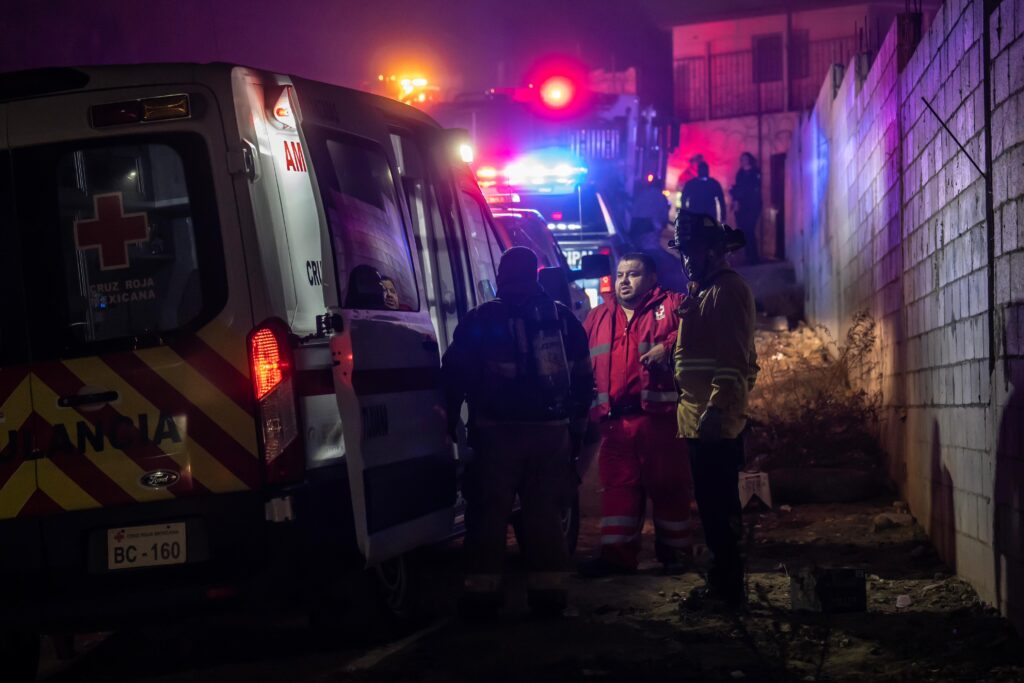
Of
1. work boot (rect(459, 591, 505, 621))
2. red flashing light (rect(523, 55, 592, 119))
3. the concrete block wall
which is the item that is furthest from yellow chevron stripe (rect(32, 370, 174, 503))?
red flashing light (rect(523, 55, 592, 119))

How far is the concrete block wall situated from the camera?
5.25m

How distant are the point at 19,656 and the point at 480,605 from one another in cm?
205

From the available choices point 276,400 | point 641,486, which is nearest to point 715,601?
point 641,486

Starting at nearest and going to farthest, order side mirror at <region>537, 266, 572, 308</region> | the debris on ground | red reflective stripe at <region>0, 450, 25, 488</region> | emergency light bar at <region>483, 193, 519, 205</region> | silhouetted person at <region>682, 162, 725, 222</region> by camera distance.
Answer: red reflective stripe at <region>0, 450, 25, 488</region> < side mirror at <region>537, 266, 572, 308</region> < the debris on ground < emergency light bar at <region>483, 193, 519, 205</region> < silhouetted person at <region>682, 162, 725, 222</region>

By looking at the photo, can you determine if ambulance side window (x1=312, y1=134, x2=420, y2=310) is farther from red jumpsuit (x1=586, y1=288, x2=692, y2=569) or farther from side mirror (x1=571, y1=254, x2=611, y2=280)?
side mirror (x1=571, y1=254, x2=611, y2=280)

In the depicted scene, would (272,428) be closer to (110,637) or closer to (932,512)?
(110,637)

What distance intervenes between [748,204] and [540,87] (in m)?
6.40

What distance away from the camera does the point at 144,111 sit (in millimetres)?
4852

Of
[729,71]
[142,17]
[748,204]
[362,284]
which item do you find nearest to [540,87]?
[748,204]

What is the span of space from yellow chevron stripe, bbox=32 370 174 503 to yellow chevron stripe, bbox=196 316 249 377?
47cm

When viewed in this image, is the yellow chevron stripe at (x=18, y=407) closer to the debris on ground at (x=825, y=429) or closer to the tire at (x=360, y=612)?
the tire at (x=360, y=612)

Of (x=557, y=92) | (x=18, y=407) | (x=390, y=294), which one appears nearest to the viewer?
(x=18, y=407)

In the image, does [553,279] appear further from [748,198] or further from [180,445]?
[748,198]

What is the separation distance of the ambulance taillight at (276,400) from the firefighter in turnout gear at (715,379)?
223 cm
